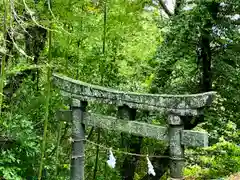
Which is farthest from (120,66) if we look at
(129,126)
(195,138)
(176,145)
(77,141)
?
(195,138)

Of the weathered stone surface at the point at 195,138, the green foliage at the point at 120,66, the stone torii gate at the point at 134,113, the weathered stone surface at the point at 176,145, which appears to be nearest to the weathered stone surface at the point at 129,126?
the stone torii gate at the point at 134,113

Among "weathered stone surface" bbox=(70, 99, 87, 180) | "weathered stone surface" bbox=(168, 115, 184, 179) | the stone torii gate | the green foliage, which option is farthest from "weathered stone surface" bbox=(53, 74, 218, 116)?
the green foliage

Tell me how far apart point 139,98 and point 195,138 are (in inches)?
29.4

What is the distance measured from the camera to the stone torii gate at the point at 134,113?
3760mm

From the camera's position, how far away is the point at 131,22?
17.8 feet

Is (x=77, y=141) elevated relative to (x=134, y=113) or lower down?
lower down

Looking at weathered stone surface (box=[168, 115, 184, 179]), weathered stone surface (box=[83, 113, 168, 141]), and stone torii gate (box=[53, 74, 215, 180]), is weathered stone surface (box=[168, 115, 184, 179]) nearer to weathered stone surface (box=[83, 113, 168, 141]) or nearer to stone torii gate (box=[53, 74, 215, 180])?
stone torii gate (box=[53, 74, 215, 180])

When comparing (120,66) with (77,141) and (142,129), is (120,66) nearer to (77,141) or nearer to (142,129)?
(77,141)

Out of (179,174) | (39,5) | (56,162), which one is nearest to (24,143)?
(56,162)

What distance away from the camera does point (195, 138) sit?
12.2 ft

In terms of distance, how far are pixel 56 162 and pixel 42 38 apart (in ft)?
6.51

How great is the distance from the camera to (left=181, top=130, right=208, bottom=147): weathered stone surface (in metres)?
3.67

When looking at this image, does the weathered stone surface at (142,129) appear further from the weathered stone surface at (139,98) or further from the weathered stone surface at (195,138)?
the weathered stone surface at (139,98)

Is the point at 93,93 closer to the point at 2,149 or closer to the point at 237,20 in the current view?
the point at 2,149
